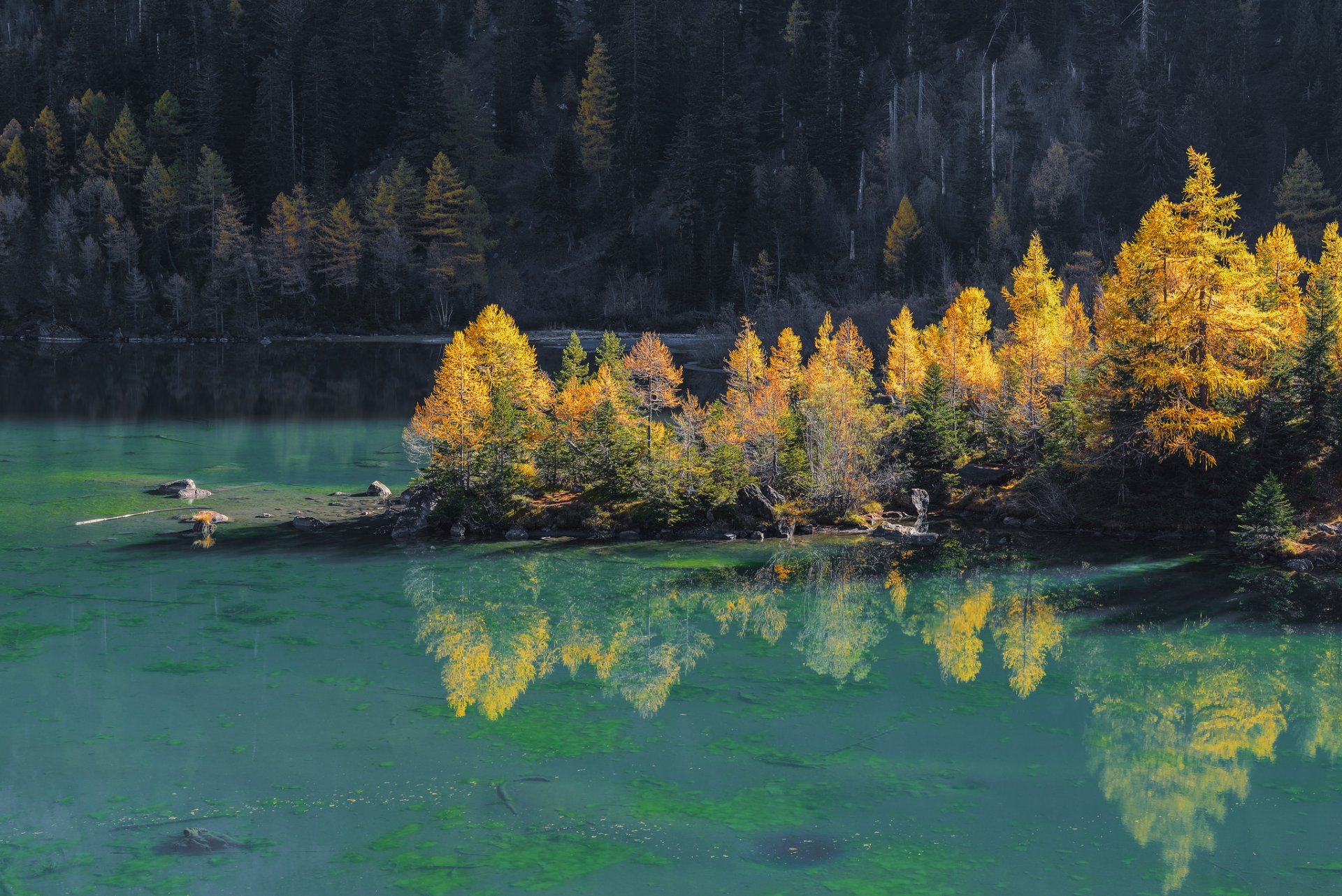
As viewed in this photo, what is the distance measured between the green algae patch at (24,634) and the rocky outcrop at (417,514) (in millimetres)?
13695

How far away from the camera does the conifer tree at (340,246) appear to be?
129 metres

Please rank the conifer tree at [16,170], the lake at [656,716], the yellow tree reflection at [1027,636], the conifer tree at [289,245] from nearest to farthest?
the lake at [656,716], the yellow tree reflection at [1027,636], the conifer tree at [289,245], the conifer tree at [16,170]

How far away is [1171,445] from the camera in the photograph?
42281 mm

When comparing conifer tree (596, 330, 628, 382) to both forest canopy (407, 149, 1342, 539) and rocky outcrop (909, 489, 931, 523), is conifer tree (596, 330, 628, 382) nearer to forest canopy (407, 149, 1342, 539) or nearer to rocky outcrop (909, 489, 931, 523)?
forest canopy (407, 149, 1342, 539)

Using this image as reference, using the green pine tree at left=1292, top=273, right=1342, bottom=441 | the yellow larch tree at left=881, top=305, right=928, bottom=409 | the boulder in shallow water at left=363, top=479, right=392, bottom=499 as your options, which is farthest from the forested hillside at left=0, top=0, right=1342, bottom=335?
the boulder in shallow water at left=363, top=479, right=392, bottom=499

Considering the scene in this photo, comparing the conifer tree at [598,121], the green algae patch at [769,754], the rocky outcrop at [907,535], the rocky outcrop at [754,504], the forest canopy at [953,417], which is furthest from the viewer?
the conifer tree at [598,121]

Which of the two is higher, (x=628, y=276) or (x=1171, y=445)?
(x=628, y=276)

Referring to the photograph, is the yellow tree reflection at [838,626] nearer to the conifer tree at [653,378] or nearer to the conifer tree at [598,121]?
the conifer tree at [653,378]

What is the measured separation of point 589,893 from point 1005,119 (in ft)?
377

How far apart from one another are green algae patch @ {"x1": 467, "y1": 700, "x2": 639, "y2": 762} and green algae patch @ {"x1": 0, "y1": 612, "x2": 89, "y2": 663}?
13.6 metres

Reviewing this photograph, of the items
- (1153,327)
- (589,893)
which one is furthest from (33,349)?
(589,893)

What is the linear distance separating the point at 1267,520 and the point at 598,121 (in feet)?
372

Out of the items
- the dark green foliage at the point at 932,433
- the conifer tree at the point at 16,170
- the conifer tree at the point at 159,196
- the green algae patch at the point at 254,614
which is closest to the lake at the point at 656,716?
the green algae patch at the point at 254,614

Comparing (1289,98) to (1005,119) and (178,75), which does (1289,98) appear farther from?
(178,75)
